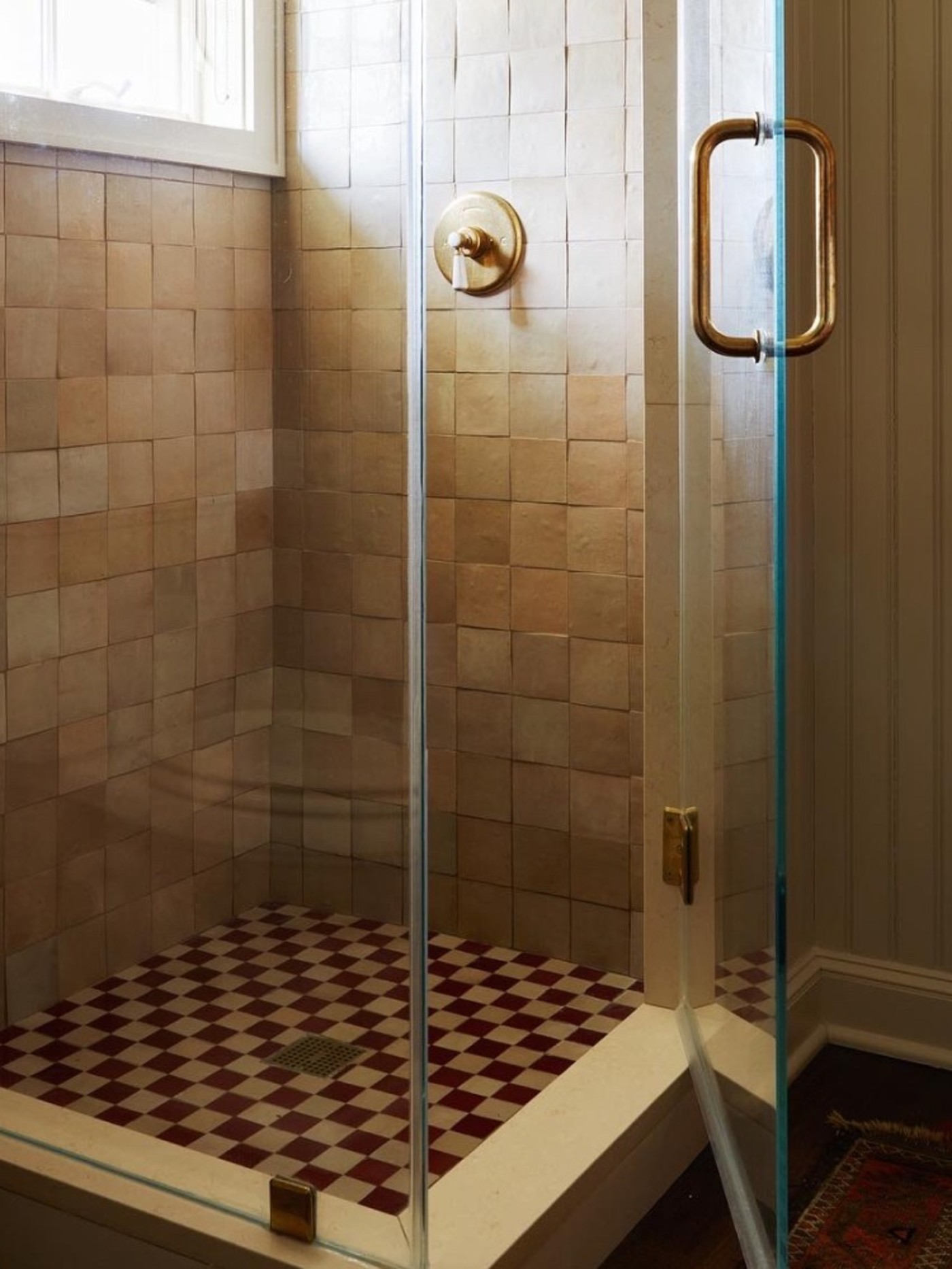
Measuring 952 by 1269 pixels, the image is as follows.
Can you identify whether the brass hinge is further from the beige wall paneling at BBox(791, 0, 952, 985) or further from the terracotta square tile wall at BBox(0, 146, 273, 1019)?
the terracotta square tile wall at BBox(0, 146, 273, 1019)

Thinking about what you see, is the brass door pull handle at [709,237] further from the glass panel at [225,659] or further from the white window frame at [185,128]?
the white window frame at [185,128]

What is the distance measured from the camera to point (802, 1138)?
2.26m

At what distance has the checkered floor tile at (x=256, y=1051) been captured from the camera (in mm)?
1640

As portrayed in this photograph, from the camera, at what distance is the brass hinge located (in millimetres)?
2309

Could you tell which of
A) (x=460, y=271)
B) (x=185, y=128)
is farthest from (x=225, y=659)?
(x=460, y=271)

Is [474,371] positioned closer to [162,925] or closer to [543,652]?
[543,652]

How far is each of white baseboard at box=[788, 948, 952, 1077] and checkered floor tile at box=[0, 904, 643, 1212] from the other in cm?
77

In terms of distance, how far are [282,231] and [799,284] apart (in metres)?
1.13

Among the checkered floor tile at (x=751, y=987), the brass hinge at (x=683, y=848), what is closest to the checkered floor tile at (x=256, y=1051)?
the checkered floor tile at (x=751, y=987)

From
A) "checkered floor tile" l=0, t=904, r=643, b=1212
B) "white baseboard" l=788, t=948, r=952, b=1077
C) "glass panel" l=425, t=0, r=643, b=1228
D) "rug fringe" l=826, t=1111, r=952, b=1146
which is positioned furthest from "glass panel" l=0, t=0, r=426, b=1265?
"white baseboard" l=788, t=948, r=952, b=1077

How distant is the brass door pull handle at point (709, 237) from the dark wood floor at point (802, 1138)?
1170mm

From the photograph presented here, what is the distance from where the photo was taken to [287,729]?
1.65 metres

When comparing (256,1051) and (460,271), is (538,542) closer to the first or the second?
(460,271)

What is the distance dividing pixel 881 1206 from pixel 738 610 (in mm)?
880
